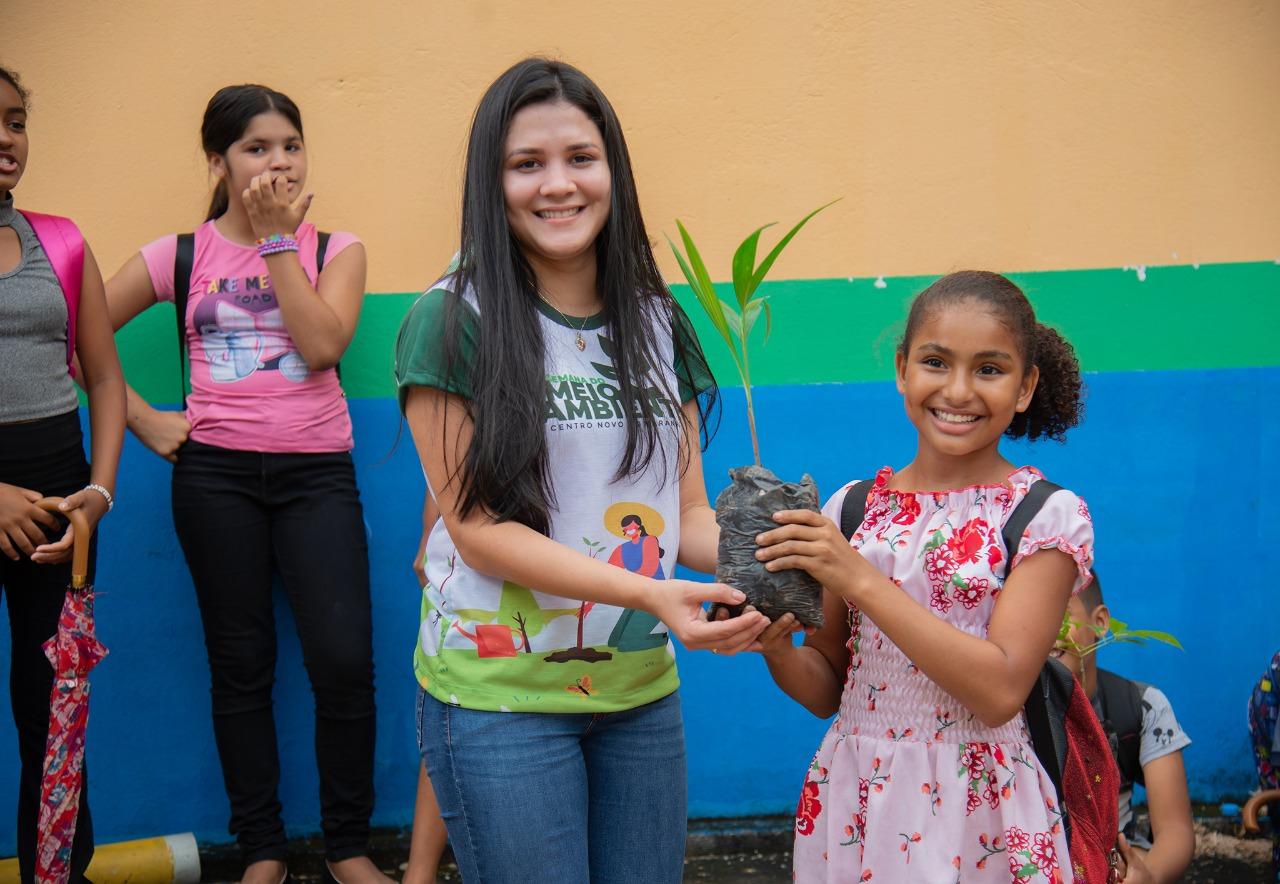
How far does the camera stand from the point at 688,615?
1.65 m

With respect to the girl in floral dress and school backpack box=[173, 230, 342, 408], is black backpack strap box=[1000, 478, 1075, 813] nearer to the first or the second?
the girl in floral dress

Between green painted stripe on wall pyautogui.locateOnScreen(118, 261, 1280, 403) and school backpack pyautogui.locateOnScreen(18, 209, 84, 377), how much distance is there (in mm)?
538

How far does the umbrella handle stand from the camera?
2701 mm

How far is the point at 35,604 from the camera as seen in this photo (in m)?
2.82

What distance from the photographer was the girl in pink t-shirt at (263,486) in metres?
3.12

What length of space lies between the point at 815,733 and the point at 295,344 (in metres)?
1.81

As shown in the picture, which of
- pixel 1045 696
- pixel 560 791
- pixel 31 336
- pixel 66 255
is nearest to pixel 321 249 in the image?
pixel 66 255

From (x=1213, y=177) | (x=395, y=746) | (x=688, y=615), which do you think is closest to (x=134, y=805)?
(x=395, y=746)

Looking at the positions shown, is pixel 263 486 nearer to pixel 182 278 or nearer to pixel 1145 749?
pixel 182 278

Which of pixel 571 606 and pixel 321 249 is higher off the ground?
pixel 321 249

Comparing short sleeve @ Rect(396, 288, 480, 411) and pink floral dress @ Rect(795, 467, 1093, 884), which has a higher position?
short sleeve @ Rect(396, 288, 480, 411)

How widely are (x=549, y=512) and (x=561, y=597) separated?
12cm

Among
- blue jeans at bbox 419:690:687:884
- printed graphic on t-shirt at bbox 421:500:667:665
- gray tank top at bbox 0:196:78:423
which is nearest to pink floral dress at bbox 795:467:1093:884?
blue jeans at bbox 419:690:687:884

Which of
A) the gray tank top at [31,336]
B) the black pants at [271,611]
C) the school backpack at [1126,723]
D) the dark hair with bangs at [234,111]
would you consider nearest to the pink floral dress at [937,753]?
the school backpack at [1126,723]
